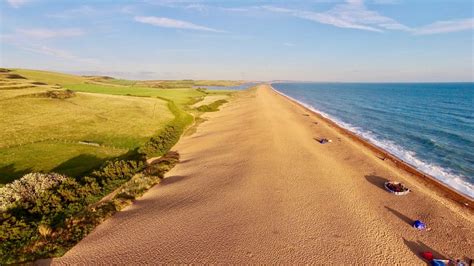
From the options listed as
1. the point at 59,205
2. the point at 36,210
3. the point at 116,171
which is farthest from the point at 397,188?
the point at 36,210

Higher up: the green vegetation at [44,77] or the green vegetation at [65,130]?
the green vegetation at [44,77]

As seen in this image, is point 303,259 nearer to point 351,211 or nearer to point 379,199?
point 351,211

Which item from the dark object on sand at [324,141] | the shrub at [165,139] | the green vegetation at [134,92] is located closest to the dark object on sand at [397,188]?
the dark object on sand at [324,141]

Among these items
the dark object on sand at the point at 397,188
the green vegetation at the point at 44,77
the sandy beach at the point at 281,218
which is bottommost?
the sandy beach at the point at 281,218

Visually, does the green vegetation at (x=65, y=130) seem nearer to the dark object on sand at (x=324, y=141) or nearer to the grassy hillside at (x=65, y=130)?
the grassy hillside at (x=65, y=130)

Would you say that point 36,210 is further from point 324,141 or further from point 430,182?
point 324,141

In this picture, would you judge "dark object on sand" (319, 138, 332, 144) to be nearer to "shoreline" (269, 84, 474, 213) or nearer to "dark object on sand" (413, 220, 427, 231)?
"shoreline" (269, 84, 474, 213)

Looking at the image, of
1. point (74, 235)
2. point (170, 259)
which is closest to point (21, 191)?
point (74, 235)

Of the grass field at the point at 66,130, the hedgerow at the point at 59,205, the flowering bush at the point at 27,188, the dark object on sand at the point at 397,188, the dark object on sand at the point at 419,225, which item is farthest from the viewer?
the grass field at the point at 66,130
